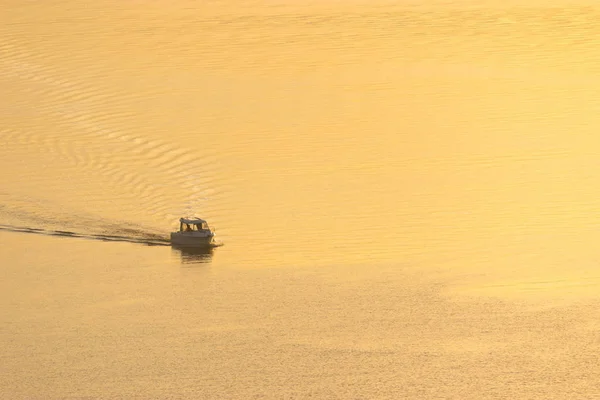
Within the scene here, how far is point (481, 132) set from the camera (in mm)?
36250

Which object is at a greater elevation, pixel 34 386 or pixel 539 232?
pixel 539 232

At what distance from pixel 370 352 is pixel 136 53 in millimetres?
21900

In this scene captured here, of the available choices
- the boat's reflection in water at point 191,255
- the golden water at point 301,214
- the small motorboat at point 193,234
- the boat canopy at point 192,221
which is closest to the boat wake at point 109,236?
the golden water at point 301,214

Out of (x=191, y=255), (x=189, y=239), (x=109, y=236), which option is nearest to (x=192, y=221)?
(x=189, y=239)

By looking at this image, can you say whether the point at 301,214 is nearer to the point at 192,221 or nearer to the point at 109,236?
the point at 192,221

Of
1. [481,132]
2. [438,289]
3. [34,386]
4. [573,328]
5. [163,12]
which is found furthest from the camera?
[163,12]

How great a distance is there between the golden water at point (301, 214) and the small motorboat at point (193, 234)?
0.31m

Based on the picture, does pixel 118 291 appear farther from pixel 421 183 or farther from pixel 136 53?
pixel 136 53

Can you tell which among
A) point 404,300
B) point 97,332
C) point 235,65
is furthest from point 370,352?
point 235,65

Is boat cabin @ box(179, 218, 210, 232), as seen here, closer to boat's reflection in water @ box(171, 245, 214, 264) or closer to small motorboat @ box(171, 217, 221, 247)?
small motorboat @ box(171, 217, 221, 247)

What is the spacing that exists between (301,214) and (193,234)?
2.83 meters

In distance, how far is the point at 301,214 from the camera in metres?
30.5

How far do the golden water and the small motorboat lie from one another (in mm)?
311

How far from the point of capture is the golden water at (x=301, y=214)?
24.3 meters
